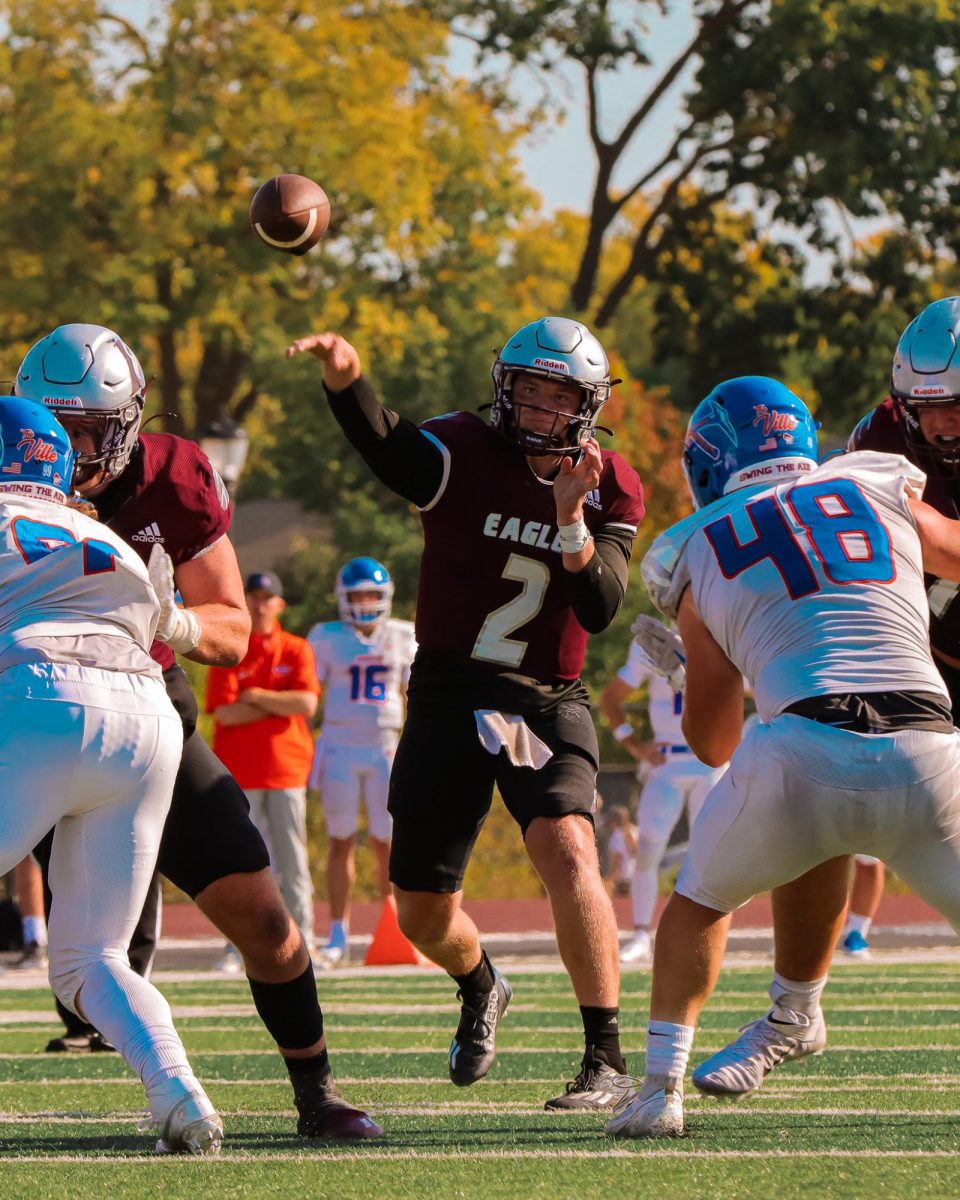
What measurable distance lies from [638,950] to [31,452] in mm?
6746

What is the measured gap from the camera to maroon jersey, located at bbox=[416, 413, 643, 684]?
5555mm

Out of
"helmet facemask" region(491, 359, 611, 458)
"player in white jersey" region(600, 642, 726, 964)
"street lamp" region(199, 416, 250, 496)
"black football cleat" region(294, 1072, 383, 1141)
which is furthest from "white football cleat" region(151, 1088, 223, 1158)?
"street lamp" region(199, 416, 250, 496)

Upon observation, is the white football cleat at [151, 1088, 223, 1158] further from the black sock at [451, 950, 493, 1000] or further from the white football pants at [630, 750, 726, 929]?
A: the white football pants at [630, 750, 726, 929]

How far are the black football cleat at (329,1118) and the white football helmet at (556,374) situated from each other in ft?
5.84

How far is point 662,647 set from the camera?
465cm

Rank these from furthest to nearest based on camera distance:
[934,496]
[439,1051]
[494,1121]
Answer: [439,1051]
[934,496]
[494,1121]

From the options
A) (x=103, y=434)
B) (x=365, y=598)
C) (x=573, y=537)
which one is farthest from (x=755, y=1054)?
(x=365, y=598)

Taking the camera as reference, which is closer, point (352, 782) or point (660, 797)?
point (660, 797)

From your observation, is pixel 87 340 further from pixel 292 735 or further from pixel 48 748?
pixel 292 735

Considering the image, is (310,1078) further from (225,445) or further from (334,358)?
(225,445)

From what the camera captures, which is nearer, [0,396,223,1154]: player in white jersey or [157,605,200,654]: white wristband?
[0,396,223,1154]: player in white jersey

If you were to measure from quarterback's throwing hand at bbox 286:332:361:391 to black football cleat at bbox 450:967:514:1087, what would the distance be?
1.75 m

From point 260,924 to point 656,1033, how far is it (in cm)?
94

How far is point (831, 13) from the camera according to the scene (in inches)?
1003
